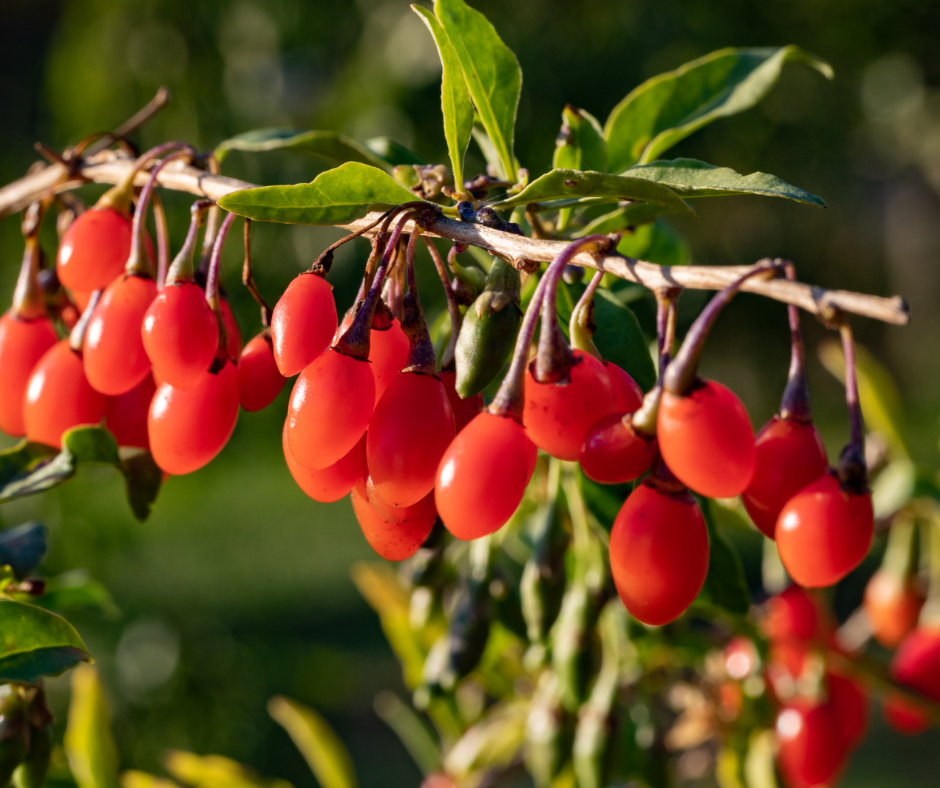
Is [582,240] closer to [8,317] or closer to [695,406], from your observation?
[695,406]

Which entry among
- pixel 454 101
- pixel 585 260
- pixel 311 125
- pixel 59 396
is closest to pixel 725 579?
pixel 585 260

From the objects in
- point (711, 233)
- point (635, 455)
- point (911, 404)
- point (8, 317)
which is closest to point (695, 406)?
point (635, 455)

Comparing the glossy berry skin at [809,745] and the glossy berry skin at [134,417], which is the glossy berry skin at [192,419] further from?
the glossy berry skin at [809,745]

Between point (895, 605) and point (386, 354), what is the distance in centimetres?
110

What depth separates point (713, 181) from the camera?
1.78ft

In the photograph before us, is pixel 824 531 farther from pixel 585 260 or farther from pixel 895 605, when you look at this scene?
pixel 895 605

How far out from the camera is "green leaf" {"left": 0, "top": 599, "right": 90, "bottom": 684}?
25.9 inches

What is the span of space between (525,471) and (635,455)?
62mm

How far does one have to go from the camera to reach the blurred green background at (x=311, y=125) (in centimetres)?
373

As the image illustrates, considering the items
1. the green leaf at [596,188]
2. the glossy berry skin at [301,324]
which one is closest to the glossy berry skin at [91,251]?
the glossy berry skin at [301,324]

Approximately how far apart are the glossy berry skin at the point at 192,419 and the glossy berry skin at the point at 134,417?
114mm

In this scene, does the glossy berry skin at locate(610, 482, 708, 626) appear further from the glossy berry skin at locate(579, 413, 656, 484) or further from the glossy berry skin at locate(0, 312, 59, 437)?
the glossy berry skin at locate(0, 312, 59, 437)

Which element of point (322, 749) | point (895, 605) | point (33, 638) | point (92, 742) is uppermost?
point (33, 638)

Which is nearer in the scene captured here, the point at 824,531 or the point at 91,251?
the point at 824,531
